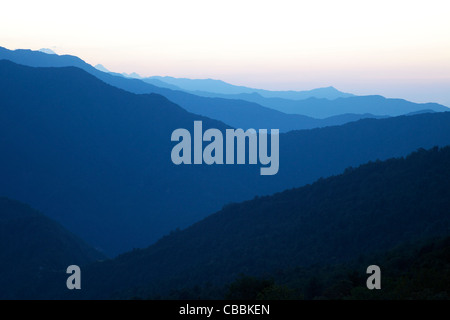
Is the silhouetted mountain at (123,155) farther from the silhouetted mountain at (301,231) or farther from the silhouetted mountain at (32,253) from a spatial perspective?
the silhouetted mountain at (301,231)

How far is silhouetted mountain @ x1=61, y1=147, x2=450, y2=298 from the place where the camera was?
117ft

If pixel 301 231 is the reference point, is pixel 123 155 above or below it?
above

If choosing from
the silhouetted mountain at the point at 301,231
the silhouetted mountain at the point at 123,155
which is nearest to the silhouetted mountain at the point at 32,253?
the silhouetted mountain at the point at 301,231

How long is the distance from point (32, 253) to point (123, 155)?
67.6m

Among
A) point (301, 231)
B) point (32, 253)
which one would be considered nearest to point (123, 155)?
point (32, 253)

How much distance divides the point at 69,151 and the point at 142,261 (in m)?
73.4

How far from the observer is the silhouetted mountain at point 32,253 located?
49.2 m

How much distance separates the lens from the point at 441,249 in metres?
19.8

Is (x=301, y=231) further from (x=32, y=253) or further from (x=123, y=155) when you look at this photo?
(x=123, y=155)

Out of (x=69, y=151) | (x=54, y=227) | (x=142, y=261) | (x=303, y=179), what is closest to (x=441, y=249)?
(x=142, y=261)

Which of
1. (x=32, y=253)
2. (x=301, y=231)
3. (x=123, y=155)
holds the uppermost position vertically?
(x=123, y=155)

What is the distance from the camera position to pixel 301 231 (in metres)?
41.9

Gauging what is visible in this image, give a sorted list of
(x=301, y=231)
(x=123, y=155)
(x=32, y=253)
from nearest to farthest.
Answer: (x=301, y=231) < (x=32, y=253) < (x=123, y=155)

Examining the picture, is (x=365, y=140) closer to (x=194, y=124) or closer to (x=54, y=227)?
(x=194, y=124)
